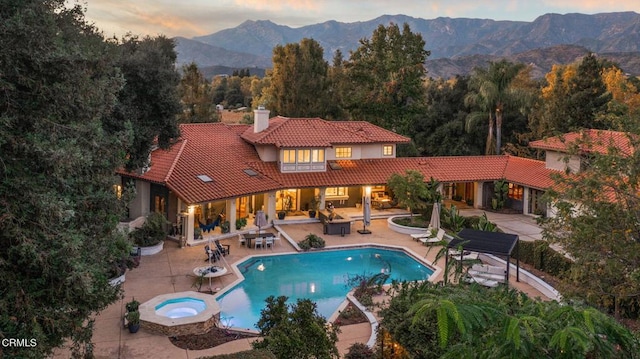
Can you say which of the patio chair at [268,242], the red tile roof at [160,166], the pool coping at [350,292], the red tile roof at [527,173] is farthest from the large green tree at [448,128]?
the red tile roof at [160,166]

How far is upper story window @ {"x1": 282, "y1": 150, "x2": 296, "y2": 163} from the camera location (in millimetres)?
31609

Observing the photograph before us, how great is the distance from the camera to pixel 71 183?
1008 centimetres

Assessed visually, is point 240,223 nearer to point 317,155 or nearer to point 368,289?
point 317,155

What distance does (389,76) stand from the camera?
47875 millimetres

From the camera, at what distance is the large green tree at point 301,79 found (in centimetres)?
5016

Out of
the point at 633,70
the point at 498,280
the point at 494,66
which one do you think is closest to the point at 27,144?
the point at 498,280

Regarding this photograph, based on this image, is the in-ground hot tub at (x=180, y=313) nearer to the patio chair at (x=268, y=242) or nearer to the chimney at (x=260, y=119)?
the patio chair at (x=268, y=242)

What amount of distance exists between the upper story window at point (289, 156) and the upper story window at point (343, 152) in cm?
378

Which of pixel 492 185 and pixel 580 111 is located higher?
pixel 580 111

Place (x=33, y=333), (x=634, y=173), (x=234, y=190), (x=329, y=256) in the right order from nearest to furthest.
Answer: (x=33, y=333) < (x=634, y=173) < (x=329, y=256) < (x=234, y=190)

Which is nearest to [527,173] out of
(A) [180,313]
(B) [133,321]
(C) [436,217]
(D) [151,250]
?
(C) [436,217]

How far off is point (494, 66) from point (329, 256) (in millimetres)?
25092

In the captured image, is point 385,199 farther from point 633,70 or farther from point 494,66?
point 633,70

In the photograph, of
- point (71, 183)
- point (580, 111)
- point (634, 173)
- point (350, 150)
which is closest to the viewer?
point (71, 183)
